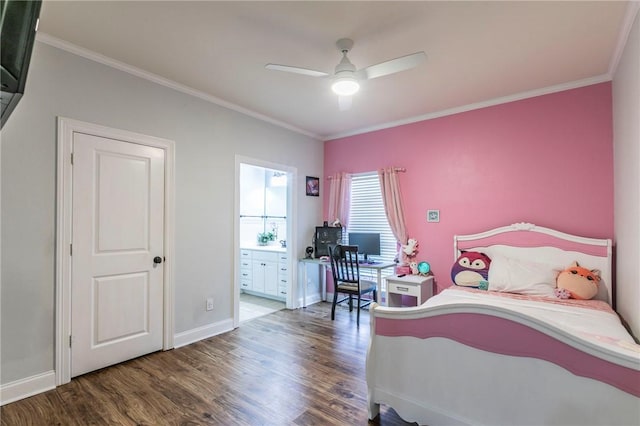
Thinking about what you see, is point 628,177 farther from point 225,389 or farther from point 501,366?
point 225,389

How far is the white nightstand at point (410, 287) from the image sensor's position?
357cm

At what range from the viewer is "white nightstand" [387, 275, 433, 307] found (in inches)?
141

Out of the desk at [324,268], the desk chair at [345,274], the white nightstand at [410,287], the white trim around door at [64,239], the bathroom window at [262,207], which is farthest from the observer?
the bathroom window at [262,207]

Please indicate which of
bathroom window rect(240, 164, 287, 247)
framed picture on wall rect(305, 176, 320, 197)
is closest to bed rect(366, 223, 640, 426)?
framed picture on wall rect(305, 176, 320, 197)

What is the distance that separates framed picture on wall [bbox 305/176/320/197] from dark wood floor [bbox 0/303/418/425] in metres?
2.31

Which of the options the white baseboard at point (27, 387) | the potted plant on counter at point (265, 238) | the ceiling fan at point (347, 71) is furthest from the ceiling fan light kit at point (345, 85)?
the potted plant on counter at point (265, 238)

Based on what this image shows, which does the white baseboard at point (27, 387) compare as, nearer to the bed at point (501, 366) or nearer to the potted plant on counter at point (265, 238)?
the bed at point (501, 366)

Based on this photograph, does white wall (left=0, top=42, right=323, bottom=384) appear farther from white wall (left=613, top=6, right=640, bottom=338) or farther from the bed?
white wall (left=613, top=6, right=640, bottom=338)

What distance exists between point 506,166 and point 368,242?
6.44ft

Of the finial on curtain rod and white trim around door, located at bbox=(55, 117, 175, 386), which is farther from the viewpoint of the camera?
the finial on curtain rod

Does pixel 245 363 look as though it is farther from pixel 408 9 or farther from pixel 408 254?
pixel 408 9

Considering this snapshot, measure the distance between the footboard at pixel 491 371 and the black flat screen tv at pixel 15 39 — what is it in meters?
2.02

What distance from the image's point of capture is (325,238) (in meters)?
4.75

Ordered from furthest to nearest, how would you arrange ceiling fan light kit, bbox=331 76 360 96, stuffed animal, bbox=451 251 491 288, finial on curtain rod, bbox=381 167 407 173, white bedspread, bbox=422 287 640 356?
finial on curtain rod, bbox=381 167 407 173
stuffed animal, bbox=451 251 491 288
ceiling fan light kit, bbox=331 76 360 96
white bedspread, bbox=422 287 640 356
